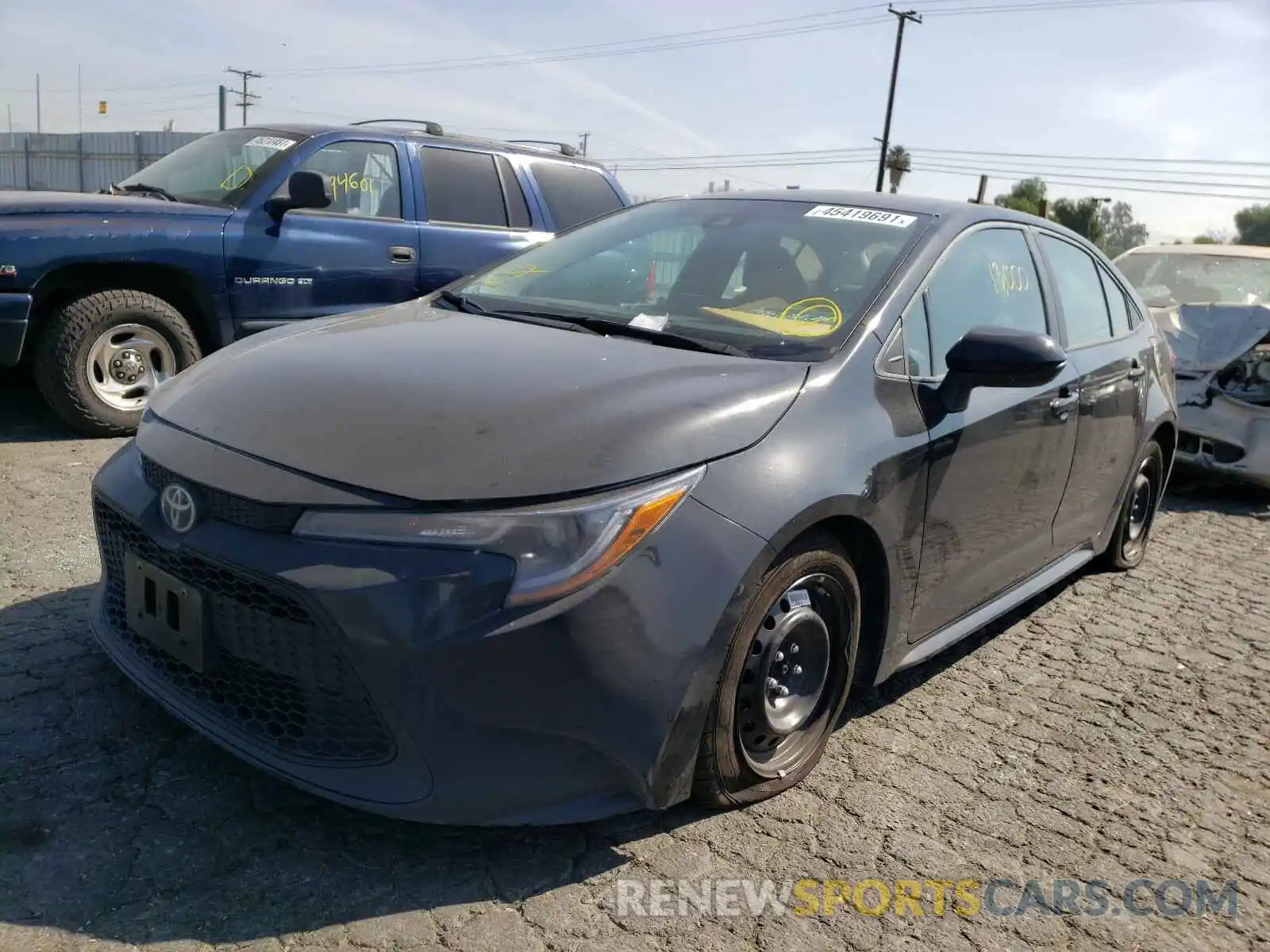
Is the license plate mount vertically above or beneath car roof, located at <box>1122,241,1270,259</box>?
beneath

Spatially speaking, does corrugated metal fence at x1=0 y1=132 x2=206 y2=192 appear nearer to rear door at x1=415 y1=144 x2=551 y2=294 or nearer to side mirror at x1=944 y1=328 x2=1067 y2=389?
rear door at x1=415 y1=144 x2=551 y2=294

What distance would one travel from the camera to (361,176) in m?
6.41

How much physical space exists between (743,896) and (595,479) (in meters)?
0.98

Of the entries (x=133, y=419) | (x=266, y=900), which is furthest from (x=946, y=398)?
(x=133, y=419)

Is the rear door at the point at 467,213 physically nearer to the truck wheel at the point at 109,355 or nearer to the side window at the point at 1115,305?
the truck wheel at the point at 109,355

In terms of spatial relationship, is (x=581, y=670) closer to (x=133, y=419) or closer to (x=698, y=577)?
(x=698, y=577)

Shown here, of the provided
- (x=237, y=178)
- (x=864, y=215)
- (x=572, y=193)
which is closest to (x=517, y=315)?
(x=864, y=215)

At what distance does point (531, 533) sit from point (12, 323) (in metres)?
4.24

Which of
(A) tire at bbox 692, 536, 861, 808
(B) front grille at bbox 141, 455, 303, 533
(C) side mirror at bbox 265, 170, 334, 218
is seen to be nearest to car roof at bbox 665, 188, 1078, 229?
(A) tire at bbox 692, 536, 861, 808

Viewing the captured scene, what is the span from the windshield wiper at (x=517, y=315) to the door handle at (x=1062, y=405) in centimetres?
166

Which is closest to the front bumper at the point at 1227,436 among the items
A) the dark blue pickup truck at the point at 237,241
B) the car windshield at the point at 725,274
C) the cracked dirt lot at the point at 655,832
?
the cracked dirt lot at the point at 655,832

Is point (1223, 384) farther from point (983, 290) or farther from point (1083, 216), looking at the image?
point (1083, 216)

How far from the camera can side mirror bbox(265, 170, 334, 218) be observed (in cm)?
568

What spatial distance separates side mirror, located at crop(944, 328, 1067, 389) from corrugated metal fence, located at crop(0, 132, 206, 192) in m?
31.3
